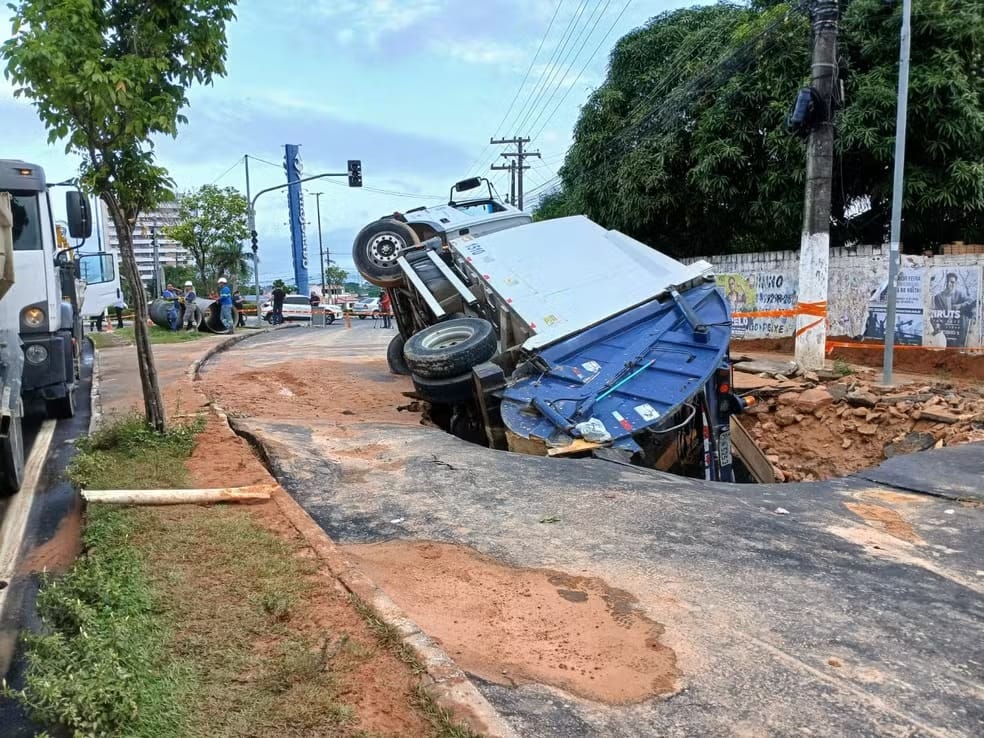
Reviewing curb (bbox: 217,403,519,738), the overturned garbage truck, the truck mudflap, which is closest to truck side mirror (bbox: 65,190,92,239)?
the overturned garbage truck

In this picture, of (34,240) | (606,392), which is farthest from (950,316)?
(34,240)

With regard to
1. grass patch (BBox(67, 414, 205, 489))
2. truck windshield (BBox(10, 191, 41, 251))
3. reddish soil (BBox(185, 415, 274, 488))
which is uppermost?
truck windshield (BBox(10, 191, 41, 251))

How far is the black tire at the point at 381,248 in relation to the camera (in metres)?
10.5

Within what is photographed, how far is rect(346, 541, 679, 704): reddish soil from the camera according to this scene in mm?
3098

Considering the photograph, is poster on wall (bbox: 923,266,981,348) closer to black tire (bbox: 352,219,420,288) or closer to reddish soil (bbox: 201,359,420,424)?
black tire (bbox: 352,219,420,288)

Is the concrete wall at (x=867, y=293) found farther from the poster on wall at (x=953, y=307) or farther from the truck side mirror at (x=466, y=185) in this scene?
the truck side mirror at (x=466, y=185)

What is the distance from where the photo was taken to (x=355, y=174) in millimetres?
28734

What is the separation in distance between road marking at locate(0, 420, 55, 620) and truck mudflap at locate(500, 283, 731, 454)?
3.93 meters

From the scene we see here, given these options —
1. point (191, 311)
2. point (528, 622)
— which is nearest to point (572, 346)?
point (528, 622)

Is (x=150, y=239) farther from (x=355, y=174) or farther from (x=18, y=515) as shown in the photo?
(x=18, y=515)

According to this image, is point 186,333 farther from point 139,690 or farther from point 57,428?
point 139,690

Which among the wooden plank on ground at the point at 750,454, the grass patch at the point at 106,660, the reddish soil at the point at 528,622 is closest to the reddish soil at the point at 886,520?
the reddish soil at the point at 528,622

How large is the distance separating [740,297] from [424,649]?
1559 cm

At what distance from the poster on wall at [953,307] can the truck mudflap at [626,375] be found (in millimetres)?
6505
